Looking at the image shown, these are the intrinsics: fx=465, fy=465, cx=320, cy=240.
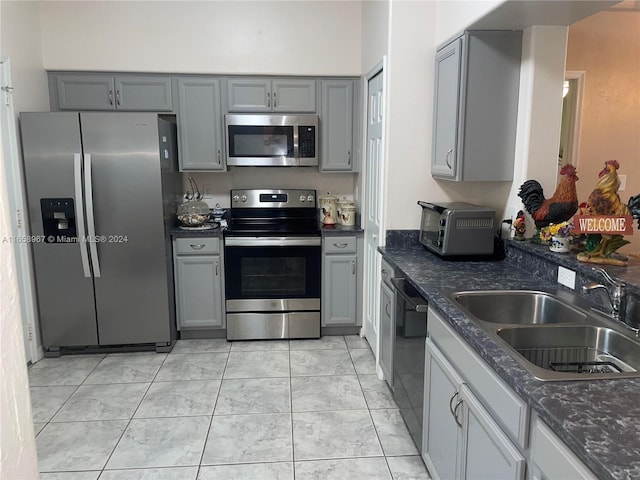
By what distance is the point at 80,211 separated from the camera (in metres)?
3.24

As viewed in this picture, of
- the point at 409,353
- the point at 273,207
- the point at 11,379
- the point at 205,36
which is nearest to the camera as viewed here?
the point at 11,379

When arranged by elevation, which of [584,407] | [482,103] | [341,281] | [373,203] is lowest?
[341,281]

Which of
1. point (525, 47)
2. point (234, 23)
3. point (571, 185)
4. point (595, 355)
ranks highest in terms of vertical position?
point (234, 23)

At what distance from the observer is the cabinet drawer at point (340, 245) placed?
12.2ft

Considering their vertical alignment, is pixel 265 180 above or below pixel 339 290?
above

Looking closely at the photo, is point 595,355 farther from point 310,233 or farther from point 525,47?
point 310,233

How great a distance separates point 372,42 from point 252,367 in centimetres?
247

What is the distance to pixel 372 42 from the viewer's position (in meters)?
3.30

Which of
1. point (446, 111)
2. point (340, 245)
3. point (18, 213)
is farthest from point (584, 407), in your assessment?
point (18, 213)

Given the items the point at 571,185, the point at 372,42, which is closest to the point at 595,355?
the point at 571,185

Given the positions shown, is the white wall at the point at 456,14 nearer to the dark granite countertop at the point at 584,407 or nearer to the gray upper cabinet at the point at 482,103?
the gray upper cabinet at the point at 482,103

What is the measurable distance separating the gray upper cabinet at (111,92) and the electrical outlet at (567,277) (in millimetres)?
3064

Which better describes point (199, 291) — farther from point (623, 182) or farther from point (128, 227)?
point (623, 182)

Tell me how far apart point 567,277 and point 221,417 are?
1956 millimetres
